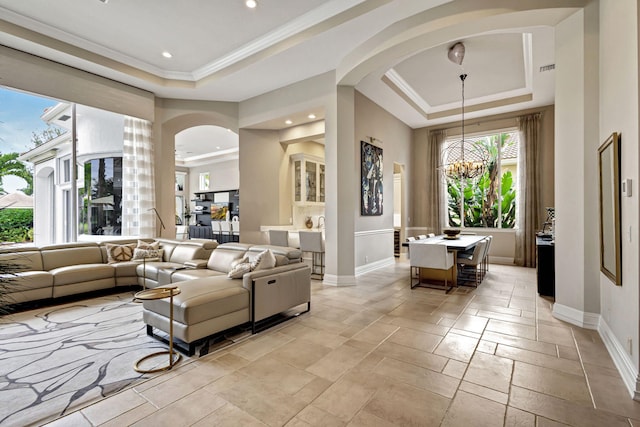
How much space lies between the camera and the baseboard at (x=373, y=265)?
595cm

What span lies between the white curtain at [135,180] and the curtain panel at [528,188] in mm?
8414

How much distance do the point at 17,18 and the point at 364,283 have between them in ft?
21.1

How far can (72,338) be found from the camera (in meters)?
3.07

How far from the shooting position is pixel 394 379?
2287 millimetres

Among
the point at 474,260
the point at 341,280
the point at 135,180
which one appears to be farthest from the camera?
the point at 135,180

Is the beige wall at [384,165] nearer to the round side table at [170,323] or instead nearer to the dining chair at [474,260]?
the dining chair at [474,260]

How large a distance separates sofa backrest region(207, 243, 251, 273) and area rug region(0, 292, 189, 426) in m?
1.09

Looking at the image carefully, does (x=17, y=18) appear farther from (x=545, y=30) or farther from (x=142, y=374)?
Answer: (x=545, y=30)

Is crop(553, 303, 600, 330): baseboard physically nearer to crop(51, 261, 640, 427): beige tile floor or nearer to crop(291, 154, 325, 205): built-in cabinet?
crop(51, 261, 640, 427): beige tile floor

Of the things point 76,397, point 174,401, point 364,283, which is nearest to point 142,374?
point 76,397

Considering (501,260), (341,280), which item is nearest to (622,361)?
(341,280)

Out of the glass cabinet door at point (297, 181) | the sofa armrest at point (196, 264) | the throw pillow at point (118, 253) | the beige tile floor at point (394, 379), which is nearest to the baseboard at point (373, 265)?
the beige tile floor at point (394, 379)

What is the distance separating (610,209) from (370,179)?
12.5 ft

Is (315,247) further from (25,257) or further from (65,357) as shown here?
(25,257)
